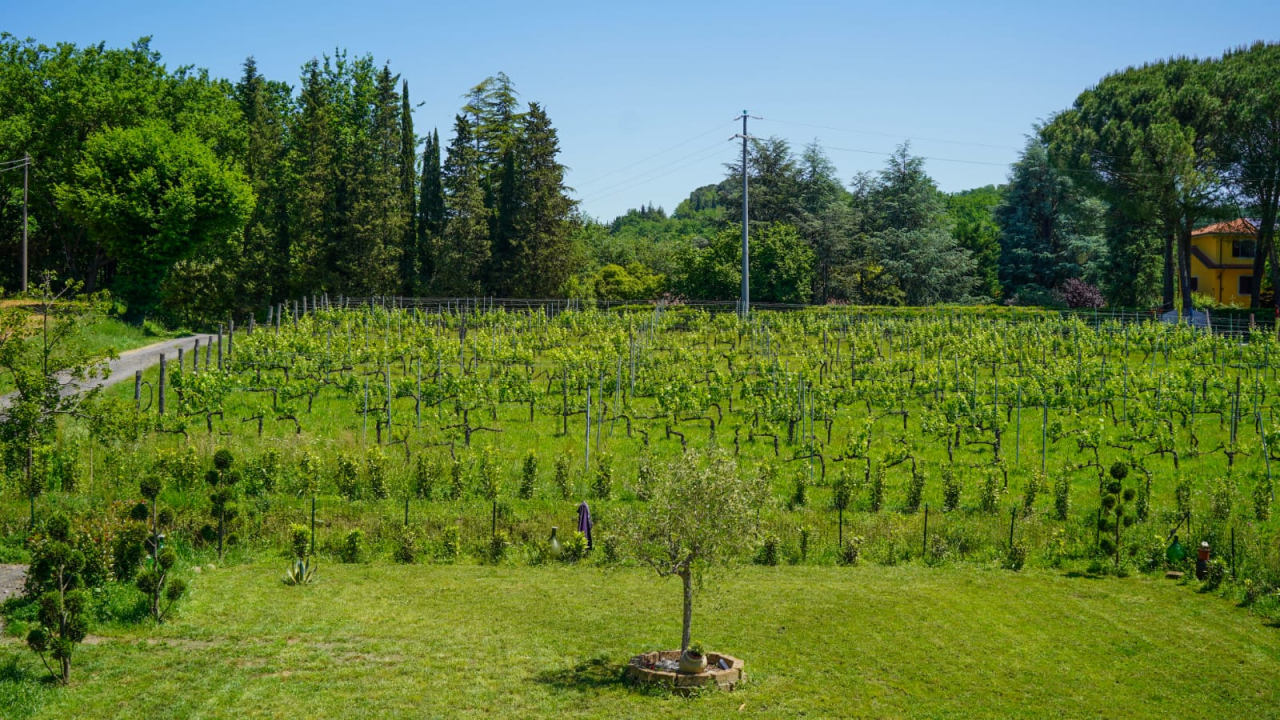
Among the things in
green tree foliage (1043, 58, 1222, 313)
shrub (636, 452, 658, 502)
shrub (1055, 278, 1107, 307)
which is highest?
green tree foliage (1043, 58, 1222, 313)

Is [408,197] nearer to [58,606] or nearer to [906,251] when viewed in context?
[906,251]

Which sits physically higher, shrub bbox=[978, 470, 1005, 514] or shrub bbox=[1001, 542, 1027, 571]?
shrub bbox=[978, 470, 1005, 514]

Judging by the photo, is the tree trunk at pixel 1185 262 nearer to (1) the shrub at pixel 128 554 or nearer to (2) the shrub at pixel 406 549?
(2) the shrub at pixel 406 549

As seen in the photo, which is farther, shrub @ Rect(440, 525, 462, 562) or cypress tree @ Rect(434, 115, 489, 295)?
cypress tree @ Rect(434, 115, 489, 295)

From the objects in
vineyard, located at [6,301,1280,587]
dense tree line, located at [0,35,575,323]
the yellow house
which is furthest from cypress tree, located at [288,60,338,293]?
the yellow house

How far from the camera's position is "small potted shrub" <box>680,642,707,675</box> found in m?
13.7

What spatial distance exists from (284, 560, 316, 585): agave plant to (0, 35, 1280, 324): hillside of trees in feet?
104

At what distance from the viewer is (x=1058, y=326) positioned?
4581 cm

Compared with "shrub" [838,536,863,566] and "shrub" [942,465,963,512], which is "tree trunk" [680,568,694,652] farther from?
"shrub" [942,465,963,512]

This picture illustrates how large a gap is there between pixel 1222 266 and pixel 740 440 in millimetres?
56038

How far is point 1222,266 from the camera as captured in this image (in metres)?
71.4

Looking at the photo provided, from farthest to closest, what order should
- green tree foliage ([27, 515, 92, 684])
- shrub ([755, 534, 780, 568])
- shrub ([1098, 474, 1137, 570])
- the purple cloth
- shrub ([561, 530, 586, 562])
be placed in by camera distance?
the purple cloth, shrub ([1098, 474, 1137, 570]), shrub ([755, 534, 780, 568]), shrub ([561, 530, 586, 562]), green tree foliage ([27, 515, 92, 684])

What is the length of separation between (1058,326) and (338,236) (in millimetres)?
35118

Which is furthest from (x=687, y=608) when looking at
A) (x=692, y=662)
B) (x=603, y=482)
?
(x=603, y=482)
